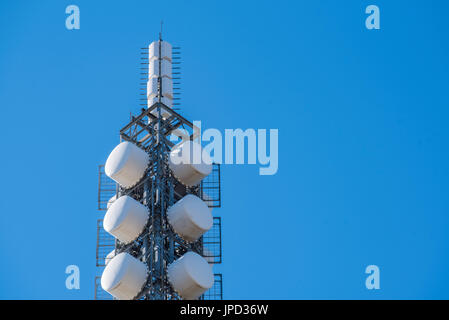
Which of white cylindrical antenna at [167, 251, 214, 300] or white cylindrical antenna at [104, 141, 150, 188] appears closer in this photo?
white cylindrical antenna at [167, 251, 214, 300]

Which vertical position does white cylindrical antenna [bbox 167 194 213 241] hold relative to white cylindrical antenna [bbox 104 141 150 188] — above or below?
below

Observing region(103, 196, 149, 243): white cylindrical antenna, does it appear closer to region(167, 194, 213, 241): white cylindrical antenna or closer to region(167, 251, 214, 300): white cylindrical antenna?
region(167, 194, 213, 241): white cylindrical antenna

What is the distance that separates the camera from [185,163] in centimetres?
3653

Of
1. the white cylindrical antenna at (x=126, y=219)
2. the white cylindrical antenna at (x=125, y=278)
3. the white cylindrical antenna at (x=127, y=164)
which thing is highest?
the white cylindrical antenna at (x=127, y=164)

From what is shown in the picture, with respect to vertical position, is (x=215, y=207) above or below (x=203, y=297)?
above

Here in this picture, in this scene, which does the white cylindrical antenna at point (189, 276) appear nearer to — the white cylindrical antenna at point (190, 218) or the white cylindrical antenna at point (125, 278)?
the white cylindrical antenna at point (125, 278)

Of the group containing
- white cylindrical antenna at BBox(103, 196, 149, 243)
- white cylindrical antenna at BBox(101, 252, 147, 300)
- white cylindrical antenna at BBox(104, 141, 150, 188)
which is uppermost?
white cylindrical antenna at BBox(104, 141, 150, 188)

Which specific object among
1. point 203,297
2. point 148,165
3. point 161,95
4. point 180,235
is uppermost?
point 161,95

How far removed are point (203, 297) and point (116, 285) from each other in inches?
181

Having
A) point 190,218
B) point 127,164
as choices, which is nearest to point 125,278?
point 190,218

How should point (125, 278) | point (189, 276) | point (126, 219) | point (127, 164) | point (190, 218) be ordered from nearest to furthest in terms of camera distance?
point (125, 278), point (189, 276), point (126, 219), point (190, 218), point (127, 164)

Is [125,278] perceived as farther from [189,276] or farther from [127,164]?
[127,164]
